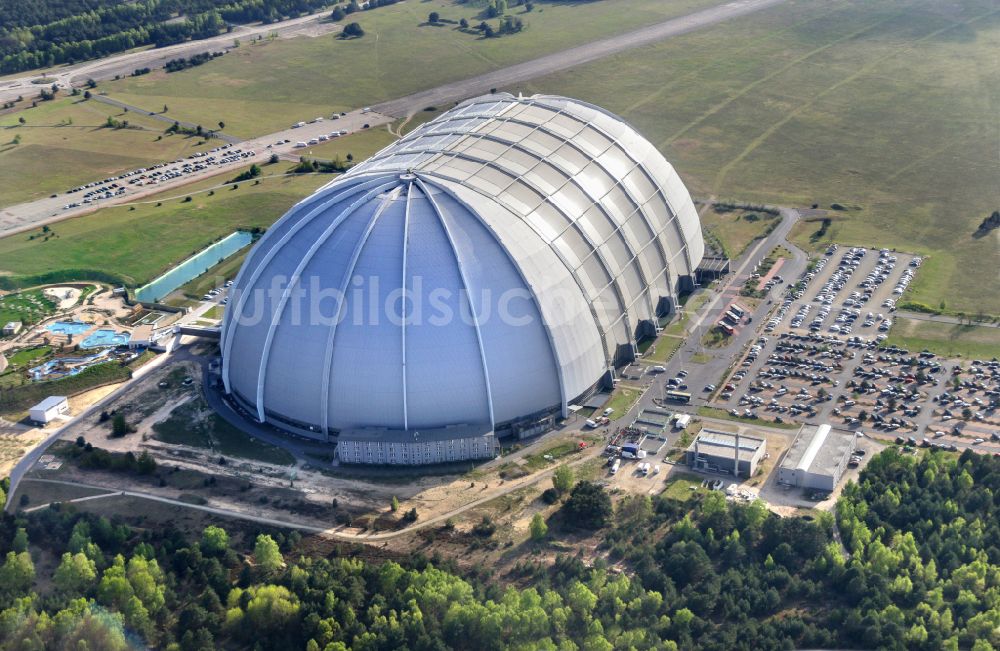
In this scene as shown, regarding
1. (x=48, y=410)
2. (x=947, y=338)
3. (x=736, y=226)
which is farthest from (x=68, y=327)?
(x=947, y=338)

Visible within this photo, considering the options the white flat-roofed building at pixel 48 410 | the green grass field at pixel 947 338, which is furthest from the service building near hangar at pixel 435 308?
the green grass field at pixel 947 338

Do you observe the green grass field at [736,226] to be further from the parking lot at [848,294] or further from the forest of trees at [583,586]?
the forest of trees at [583,586]

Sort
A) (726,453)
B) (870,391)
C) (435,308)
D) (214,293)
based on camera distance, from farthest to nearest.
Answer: (214,293), (870,391), (435,308), (726,453)

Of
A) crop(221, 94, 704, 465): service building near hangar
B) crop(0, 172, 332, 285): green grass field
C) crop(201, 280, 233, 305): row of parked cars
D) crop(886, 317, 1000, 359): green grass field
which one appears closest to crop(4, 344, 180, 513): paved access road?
crop(221, 94, 704, 465): service building near hangar

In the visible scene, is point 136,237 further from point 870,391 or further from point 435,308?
point 870,391

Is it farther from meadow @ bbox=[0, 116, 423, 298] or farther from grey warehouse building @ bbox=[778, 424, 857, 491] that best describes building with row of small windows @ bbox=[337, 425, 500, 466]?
meadow @ bbox=[0, 116, 423, 298]
